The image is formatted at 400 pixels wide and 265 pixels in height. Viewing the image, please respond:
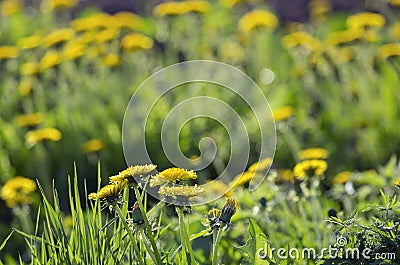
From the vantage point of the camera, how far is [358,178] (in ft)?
8.62

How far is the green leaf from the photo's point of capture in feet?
5.60

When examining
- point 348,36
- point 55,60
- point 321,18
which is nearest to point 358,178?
point 348,36

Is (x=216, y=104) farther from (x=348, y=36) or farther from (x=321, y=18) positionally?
(x=321, y=18)

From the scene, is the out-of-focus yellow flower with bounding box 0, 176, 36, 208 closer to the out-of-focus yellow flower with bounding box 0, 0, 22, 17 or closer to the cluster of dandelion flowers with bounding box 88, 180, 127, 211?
the cluster of dandelion flowers with bounding box 88, 180, 127, 211

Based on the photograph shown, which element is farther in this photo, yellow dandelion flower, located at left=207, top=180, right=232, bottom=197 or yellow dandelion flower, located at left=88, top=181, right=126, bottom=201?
yellow dandelion flower, located at left=207, top=180, right=232, bottom=197

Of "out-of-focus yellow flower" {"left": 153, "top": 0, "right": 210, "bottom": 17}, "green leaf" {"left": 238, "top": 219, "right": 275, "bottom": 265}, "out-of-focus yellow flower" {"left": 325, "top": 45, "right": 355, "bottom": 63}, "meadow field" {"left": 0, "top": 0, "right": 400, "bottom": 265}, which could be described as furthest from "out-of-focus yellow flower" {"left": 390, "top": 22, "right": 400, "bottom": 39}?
"green leaf" {"left": 238, "top": 219, "right": 275, "bottom": 265}

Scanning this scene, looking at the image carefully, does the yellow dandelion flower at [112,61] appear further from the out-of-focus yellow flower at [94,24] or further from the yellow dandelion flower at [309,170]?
the yellow dandelion flower at [309,170]

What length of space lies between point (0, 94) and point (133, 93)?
0.76 metres

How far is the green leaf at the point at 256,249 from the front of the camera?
5.60 feet

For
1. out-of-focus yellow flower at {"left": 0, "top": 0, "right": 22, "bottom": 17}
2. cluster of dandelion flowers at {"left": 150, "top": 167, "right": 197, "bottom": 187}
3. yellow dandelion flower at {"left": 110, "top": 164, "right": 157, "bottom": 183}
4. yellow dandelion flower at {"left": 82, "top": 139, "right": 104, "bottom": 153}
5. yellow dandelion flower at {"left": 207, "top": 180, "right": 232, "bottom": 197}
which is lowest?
yellow dandelion flower at {"left": 207, "top": 180, "right": 232, "bottom": 197}

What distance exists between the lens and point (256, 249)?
1718 millimetres

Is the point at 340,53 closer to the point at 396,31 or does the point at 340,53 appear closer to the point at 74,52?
the point at 396,31

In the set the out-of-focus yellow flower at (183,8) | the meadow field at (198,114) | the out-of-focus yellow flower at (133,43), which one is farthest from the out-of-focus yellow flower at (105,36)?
the out-of-focus yellow flower at (183,8)

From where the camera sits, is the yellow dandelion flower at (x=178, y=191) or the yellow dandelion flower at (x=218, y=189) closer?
the yellow dandelion flower at (x=178, y=191)
